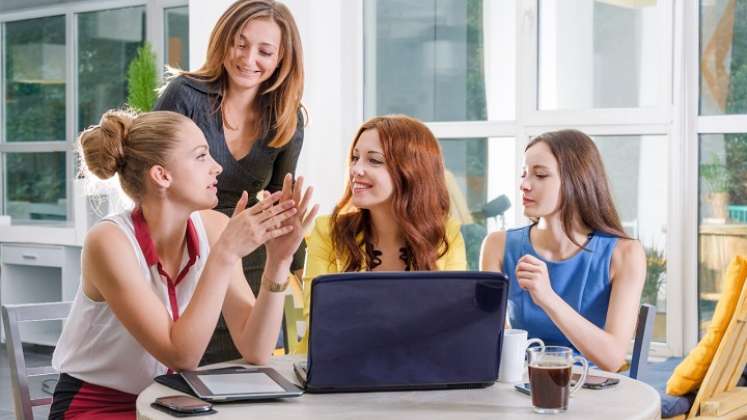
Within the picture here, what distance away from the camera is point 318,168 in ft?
16.4

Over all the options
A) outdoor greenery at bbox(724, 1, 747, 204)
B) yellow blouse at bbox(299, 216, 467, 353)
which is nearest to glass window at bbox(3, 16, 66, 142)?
outdoor greenery at bbox(724, 1, 747, 204)

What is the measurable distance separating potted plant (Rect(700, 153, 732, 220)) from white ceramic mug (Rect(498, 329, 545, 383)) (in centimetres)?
279

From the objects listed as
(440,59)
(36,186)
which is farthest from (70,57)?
(440,59)

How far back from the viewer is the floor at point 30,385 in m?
4.25

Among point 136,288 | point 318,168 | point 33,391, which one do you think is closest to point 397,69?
point 318,168

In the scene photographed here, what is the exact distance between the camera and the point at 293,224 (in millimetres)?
1808

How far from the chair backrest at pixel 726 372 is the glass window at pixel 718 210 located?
41.8 inches

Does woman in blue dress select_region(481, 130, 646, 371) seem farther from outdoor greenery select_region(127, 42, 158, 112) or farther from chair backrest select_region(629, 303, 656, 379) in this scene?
outdoor greenery select_region(127, 42, 158, 112)

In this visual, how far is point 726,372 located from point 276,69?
1706mm

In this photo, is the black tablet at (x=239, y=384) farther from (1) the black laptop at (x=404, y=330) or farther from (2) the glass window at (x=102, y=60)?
(2) the glass window at (x=102, y=60)

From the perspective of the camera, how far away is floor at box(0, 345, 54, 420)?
4.25m

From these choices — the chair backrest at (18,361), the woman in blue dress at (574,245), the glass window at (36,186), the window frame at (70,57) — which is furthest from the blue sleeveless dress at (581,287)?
the glass window at (36,186)

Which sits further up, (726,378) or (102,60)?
(102,60)

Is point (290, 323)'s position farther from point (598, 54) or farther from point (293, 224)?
point (598, 54)
